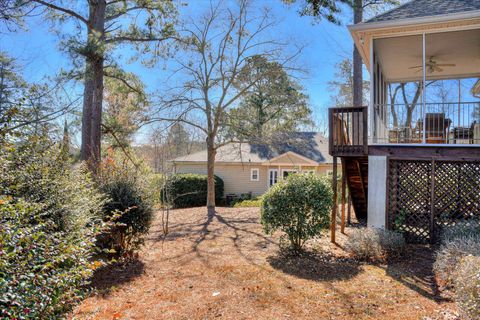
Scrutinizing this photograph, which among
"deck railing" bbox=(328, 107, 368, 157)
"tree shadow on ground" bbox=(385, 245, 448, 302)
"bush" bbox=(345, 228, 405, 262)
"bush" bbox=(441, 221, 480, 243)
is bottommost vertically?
"tree shadow on ground" bbox=(385, 245, 448, 302)

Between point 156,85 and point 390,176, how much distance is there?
9707mm

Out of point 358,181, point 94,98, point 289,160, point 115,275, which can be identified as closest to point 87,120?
point 94,98

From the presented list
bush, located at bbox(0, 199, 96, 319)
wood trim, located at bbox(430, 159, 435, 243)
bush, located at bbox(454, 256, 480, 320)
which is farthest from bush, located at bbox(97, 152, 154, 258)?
wood trim, located at bbox(430, 159, 435, 243)

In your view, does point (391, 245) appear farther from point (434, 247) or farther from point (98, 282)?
point (98, 282)

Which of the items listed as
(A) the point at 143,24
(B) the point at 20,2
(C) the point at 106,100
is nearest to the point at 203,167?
(C) the point at 106,100

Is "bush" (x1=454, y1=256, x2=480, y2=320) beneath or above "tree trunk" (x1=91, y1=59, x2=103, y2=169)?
beneath

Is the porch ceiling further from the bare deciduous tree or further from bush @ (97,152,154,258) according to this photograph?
bush @ (97,152,154,258)

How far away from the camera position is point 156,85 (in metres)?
13.3

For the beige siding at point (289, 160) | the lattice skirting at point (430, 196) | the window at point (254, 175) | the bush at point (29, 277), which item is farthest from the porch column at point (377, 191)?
the window at point (254, 175)

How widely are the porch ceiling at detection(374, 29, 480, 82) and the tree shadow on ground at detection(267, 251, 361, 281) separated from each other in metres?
5.39

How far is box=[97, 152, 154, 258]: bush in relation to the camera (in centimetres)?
612

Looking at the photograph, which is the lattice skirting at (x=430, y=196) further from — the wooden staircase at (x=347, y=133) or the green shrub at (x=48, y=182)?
the green shrub at (x=48, y=182)

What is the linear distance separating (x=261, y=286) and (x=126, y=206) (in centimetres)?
294

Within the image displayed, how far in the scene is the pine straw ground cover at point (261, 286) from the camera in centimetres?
408
